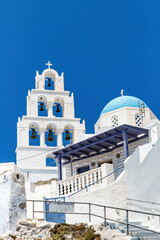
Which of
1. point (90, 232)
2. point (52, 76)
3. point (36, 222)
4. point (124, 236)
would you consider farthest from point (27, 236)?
point (52, 76)

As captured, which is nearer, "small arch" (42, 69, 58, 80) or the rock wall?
the rock wall

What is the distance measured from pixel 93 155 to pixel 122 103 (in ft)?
16.0

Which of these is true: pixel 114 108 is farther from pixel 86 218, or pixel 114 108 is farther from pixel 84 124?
pixel 86 218

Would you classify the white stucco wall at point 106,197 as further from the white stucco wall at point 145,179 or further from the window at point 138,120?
the window at point 138,120

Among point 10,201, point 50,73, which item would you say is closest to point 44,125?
point 50,73

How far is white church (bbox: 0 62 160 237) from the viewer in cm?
1762

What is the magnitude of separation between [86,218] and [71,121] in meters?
17.4

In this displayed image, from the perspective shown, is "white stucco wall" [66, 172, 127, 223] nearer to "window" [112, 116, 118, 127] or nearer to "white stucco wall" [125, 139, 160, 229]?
"white stucco wall" [125, 139, 160, 229]

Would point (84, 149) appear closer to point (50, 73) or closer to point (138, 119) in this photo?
point (138, 119)

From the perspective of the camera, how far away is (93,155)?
27.1m

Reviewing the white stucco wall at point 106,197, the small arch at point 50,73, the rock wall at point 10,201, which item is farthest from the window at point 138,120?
the rock wall at point 10,201

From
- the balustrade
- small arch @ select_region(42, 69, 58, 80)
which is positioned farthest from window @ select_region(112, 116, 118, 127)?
small arch @ select_region(42, 69, 58, 80)

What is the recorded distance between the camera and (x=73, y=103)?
3691cm

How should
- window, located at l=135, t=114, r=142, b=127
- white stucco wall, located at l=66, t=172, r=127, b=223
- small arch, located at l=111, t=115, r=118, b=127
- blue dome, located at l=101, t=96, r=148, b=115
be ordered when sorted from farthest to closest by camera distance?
blue dome, located at l=101, t=96, r=148, b=115
small arch, located at l=111, t=115, r=118, b=127
window, located at l=135, t=114, r=142, b=127
white stucco wall, located at l=66, t=172, r=127, b=223
